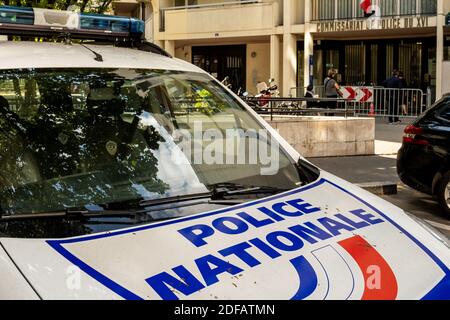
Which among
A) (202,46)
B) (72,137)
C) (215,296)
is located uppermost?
(202,46)

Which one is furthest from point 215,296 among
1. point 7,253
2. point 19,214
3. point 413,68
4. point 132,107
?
point 413,68

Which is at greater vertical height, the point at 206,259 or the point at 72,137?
the point at 72,137

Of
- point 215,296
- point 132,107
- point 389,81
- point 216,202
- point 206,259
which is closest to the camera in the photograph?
point 215,296

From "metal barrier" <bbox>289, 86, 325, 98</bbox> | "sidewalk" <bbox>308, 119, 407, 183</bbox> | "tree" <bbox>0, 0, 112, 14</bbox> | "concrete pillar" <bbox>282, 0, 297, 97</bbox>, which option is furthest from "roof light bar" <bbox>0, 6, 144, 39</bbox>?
"concrete pillar" <bbox>282, 0, 297, 97</bbox>

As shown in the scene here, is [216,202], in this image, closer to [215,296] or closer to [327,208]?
[327,208]

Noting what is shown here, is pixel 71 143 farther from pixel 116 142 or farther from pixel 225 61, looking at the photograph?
pixel 225 61

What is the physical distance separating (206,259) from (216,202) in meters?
0.58

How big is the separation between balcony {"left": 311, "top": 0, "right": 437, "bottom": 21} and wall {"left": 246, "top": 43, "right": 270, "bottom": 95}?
466 centimetres

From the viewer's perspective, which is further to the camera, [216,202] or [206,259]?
[216,202]

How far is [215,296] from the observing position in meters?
2.05

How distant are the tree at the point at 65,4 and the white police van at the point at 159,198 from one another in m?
4.03

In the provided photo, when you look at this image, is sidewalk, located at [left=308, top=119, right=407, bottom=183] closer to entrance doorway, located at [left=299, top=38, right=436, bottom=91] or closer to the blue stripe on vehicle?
the blue stripe on vehicle

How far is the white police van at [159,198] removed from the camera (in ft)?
7.04

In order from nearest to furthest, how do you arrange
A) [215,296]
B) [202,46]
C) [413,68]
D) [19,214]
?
[215,296] < [19,214] < [413,68] < [202,46]
